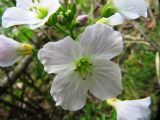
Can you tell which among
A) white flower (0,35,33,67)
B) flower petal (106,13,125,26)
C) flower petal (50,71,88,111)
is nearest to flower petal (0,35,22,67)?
white flower (0,35,33,67)

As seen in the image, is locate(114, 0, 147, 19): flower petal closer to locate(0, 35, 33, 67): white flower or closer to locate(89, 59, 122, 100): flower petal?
locate(89, 59, 122, 100): flower petal

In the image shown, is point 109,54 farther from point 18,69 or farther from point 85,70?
point 18,69

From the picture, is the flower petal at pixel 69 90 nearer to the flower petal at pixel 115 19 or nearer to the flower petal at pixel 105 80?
the flower petal at pixel 105 80

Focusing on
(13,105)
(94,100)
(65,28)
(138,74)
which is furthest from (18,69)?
(65,28)

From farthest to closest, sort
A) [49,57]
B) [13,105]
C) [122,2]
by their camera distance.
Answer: [13,105], [122,2], [49,57]

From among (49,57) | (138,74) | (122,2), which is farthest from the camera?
(138,74)
